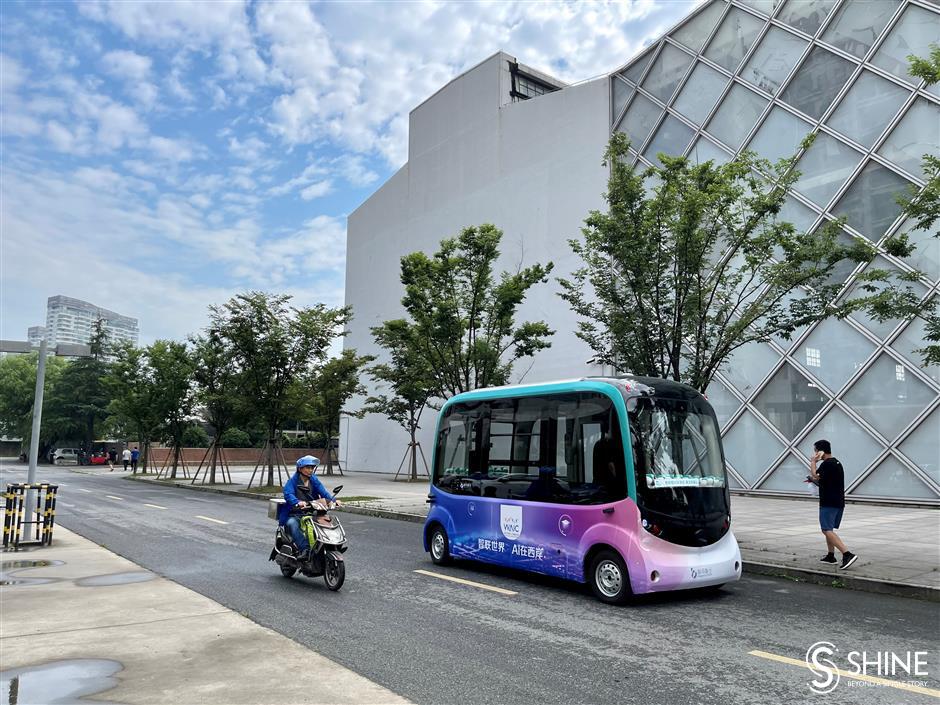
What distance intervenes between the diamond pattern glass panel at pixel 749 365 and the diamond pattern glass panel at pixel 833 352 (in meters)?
0.98

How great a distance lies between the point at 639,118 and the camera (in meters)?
28.1

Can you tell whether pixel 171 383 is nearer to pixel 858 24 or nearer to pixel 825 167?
pixel 825 167

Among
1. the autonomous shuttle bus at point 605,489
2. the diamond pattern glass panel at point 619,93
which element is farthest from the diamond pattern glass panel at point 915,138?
the autonomous shuttle bus at point 605,489

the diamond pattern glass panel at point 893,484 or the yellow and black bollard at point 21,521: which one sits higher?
the diamond pattern glass panel at point 893,484

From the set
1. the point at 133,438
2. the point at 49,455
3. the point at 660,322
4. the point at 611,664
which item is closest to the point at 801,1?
the point at 660,322

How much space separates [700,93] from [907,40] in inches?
275

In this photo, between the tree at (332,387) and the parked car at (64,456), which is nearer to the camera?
the tree at (332,387)

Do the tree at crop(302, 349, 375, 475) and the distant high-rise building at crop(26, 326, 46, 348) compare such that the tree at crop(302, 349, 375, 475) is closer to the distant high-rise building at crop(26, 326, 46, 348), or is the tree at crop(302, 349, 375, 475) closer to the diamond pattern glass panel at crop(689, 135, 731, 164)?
the distant high-rise building at crop(26, 326, 46, 348)

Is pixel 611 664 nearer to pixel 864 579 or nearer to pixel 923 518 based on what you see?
pixel 864 579

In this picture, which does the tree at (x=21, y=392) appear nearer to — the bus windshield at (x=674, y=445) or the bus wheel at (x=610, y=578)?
the bus wheel at (x=610, y=578)

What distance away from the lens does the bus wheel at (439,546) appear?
1084 centimetres

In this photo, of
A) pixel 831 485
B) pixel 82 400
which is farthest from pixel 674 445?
pixel 82 400

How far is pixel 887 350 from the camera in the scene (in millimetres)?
20172

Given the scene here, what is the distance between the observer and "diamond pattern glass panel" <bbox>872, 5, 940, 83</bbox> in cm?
2059
